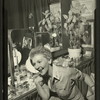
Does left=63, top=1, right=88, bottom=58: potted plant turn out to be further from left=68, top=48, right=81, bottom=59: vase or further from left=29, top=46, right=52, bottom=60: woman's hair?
left=29, top=46, right=52, bottom=60: woman's hair

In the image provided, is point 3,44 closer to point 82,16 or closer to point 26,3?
point 26,3

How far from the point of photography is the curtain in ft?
4.20

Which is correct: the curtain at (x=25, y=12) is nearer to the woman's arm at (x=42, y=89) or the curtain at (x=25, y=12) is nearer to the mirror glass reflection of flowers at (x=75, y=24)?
the mirror glass reflection of flowers at (x=75, y=24)

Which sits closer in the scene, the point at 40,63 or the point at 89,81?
the point at 89,81

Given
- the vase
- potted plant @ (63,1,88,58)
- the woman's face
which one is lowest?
the woman's face

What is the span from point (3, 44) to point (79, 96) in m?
0.56

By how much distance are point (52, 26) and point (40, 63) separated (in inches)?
9.1

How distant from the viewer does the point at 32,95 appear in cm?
126

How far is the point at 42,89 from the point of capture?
1239mm

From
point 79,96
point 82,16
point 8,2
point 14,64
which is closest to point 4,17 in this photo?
point 8,2

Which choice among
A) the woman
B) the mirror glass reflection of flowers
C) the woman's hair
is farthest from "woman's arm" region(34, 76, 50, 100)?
the mirror glass reflection of flowers

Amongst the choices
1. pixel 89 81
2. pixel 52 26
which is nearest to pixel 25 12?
pixel 52 26

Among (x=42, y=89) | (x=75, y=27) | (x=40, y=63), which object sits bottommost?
(x=42, y=89)

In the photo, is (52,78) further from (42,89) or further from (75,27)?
(75,27)
